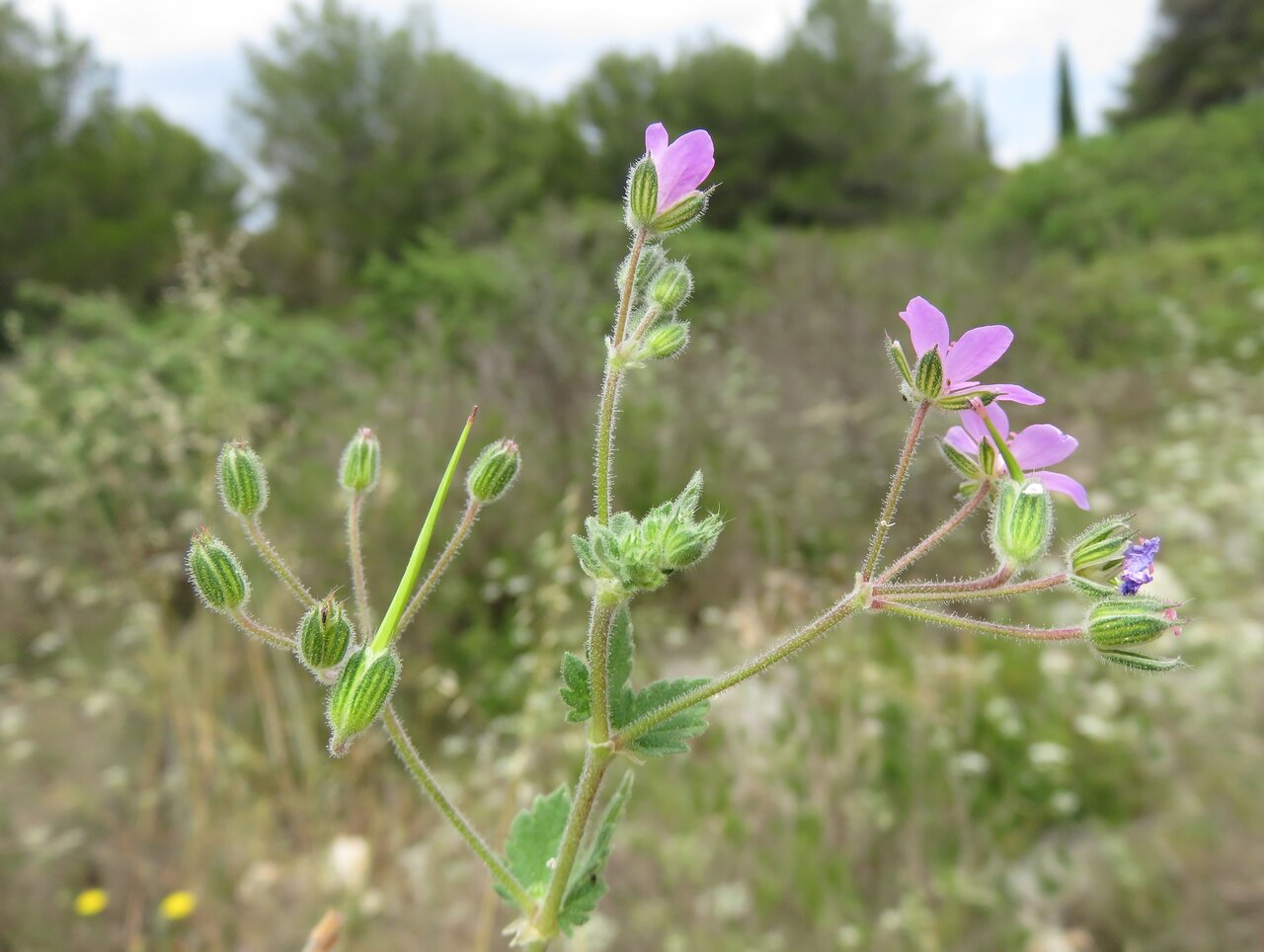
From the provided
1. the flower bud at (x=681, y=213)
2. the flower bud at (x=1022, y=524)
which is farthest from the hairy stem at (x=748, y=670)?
the flower bud at (x=681, y=213)

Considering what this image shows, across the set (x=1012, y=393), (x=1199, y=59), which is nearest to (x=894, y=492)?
(x=1012, y=393)

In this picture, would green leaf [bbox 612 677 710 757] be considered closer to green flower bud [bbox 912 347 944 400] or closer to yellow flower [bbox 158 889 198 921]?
green flower bud [bbox 912 347 944 400]

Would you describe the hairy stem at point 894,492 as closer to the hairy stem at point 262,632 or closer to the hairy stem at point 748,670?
the hairy stem at point 748,670

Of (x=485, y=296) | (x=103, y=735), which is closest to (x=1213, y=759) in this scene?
(x=103, y=735)

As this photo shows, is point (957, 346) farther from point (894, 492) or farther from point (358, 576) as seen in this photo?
point (358, 576)

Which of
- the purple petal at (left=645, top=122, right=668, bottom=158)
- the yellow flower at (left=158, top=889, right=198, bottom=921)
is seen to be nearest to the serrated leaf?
the purple petal at (left=645, top=122, right=668, bottom=158)

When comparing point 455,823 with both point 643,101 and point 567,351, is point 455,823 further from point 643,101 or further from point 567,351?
point 643,101
